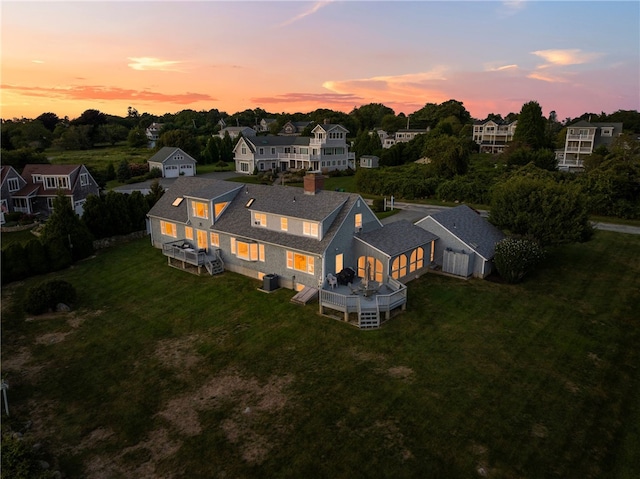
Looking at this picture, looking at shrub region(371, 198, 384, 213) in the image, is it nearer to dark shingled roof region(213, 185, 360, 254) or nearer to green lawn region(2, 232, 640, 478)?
dark shingled roof region(213, 185, 360, 254)

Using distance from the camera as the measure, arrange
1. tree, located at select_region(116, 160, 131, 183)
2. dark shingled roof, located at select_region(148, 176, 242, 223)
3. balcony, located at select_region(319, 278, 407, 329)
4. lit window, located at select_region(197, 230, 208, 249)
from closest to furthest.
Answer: balcony, located at select_region(319, 278, 407, 329) < lit window, located at select_region(197, 230, 208, 249) < dark shingled roof, located at select_region(148, 176, 242, 223) < tree, located at select_region(116, 160, 131, 183)

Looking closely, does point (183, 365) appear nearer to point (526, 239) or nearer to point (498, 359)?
point (498, 359)

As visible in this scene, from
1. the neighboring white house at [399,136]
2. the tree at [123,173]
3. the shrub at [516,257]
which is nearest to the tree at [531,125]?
the neighboring white house at [399,136]

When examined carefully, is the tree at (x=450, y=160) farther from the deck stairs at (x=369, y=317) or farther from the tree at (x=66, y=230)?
the tree at (x=66, y=230)

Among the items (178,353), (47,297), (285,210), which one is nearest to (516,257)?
(285,210)

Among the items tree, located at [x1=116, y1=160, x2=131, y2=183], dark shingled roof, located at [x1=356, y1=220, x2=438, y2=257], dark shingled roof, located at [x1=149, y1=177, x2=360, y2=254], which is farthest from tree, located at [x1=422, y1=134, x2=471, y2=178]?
tree, located at [x1=116, y1=160, x2=131, y2=183]

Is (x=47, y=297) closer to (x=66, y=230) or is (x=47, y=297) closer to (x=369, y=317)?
(x=66, y=230)

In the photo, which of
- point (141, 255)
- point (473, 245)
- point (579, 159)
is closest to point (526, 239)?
point (473, 245)
